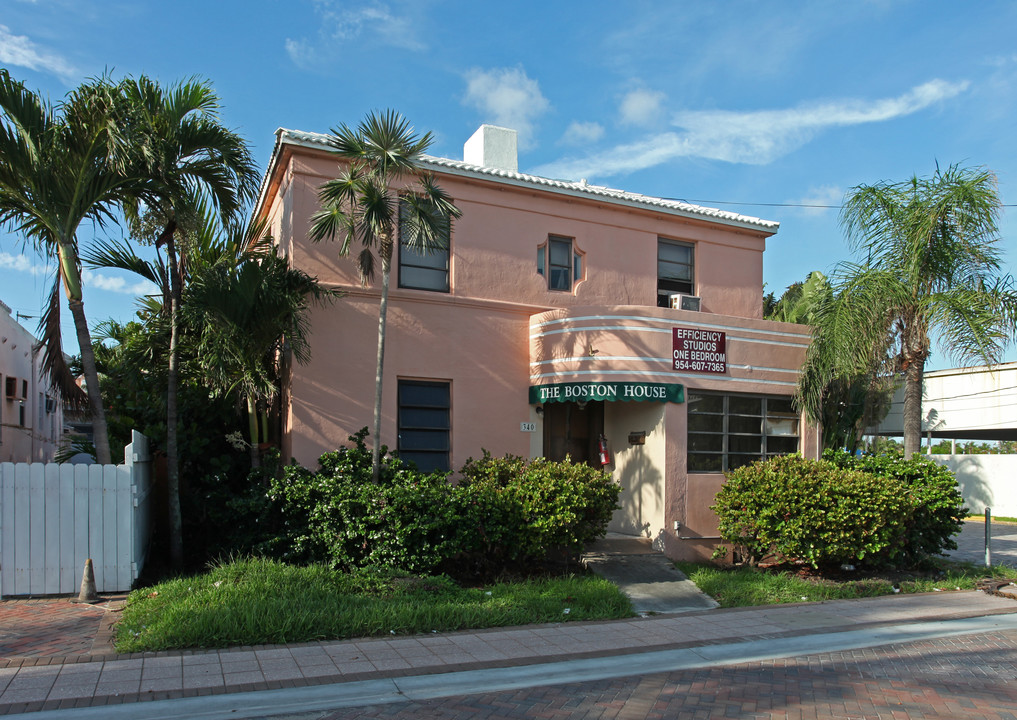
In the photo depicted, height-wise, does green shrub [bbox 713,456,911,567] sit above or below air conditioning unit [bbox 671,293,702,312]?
below

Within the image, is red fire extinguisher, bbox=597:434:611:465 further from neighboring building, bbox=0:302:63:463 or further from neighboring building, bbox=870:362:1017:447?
neighboring building, bbox=870:362:1017:447

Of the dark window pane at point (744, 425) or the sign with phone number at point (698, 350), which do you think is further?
the dark window pane at point (744, 425)

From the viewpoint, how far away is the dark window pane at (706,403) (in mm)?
13109

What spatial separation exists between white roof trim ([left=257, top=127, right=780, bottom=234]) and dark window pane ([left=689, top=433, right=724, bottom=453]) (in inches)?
173

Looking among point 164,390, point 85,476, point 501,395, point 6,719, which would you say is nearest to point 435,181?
point 501,395

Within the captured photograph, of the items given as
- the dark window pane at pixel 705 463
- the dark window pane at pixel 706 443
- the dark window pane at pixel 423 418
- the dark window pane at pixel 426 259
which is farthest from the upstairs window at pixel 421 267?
the dark window pane at pixel 705 463

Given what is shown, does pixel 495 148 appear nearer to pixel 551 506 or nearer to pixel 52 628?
pixel 551 506

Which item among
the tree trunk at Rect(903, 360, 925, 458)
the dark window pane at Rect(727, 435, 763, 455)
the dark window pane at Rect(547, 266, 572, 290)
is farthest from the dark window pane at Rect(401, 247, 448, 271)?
the tree trunk at Rect(903, 360, 925, 458)

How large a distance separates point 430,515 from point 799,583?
5.37 meters

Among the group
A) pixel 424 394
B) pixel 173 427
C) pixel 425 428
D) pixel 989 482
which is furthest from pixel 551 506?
pixel 989 482

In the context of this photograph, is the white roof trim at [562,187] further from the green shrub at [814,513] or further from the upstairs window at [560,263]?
the green shrub at [814,513]

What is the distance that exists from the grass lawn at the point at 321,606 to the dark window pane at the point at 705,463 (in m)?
3.65

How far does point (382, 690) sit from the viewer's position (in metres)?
6.51

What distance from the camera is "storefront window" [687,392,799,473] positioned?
43.1 feet
